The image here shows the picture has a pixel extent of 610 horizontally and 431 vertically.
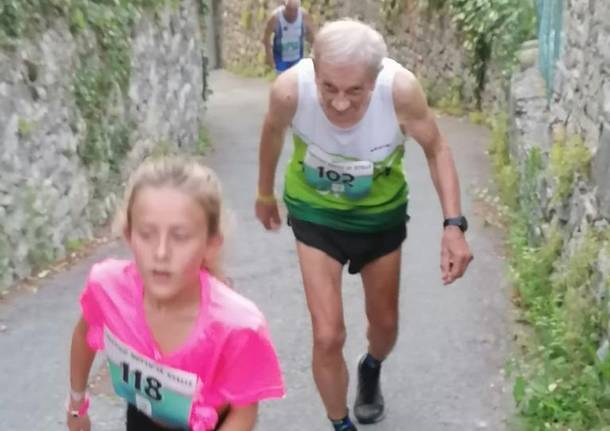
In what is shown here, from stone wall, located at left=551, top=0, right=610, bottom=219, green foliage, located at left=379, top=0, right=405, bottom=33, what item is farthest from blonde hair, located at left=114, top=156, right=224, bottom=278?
green foliage, located at left=379, top=0, right=405, bottom=33

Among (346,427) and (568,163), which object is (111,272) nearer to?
(346,427)

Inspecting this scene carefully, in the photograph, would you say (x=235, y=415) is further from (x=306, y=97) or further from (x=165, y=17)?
(x=165, y=17)

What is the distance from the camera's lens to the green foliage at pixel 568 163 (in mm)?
5082

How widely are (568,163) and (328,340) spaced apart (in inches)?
73.8

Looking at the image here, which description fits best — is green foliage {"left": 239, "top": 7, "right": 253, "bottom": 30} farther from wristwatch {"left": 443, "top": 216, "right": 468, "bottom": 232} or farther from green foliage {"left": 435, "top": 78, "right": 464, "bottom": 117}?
wristwatch {"left": 443, "top": 216, "right": 468, "bottom": 232}

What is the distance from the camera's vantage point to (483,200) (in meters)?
8.75

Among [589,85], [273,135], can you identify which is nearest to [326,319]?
[273,135]

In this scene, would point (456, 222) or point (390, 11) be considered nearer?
point (456, 222)

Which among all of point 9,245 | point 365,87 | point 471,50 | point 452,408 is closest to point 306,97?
point 365,87

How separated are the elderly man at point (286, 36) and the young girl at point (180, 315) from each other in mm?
9078

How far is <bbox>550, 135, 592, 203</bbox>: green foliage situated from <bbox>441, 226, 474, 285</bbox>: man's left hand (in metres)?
1.40

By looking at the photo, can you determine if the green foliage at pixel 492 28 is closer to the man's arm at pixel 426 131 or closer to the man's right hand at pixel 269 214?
the man's right hand at pixel 269 214

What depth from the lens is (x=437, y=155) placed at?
12.8 ft

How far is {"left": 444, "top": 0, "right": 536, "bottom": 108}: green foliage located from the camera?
1048 cm
